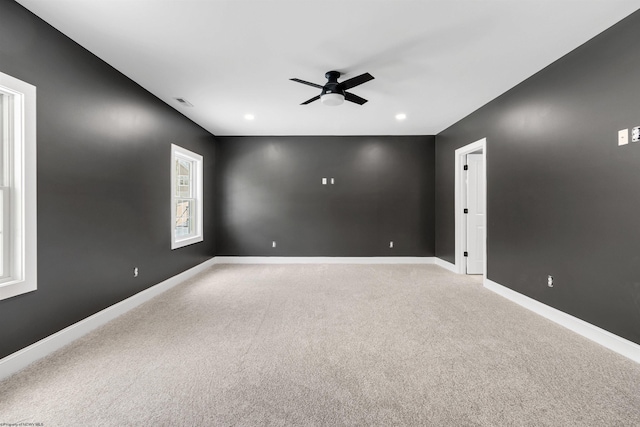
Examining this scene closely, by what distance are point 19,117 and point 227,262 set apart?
4146 millimetres

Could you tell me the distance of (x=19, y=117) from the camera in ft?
6.60

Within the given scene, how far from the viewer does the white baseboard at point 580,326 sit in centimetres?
214

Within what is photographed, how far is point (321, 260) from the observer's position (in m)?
5.75

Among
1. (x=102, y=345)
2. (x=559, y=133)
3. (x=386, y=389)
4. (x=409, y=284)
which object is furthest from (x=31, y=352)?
(x=559, y=133)

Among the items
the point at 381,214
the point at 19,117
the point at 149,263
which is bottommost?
the point at 149,263

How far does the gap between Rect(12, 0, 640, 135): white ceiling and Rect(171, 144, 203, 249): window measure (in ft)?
4.18

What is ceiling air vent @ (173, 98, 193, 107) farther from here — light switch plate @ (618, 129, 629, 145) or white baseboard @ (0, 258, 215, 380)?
light switch plate @ (618, 129, 629, 145)

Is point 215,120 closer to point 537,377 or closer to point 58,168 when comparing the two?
point 58,168

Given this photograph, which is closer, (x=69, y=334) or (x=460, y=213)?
(x=69, y=334)

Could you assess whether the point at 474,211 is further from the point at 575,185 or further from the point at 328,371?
the point at 328,371

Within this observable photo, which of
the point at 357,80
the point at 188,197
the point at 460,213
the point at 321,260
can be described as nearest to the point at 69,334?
the point at 188,197

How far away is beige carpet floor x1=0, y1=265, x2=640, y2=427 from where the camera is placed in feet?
5.07

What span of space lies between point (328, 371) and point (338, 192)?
4.14 m

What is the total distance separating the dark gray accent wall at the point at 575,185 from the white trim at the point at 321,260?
6.45 feet
